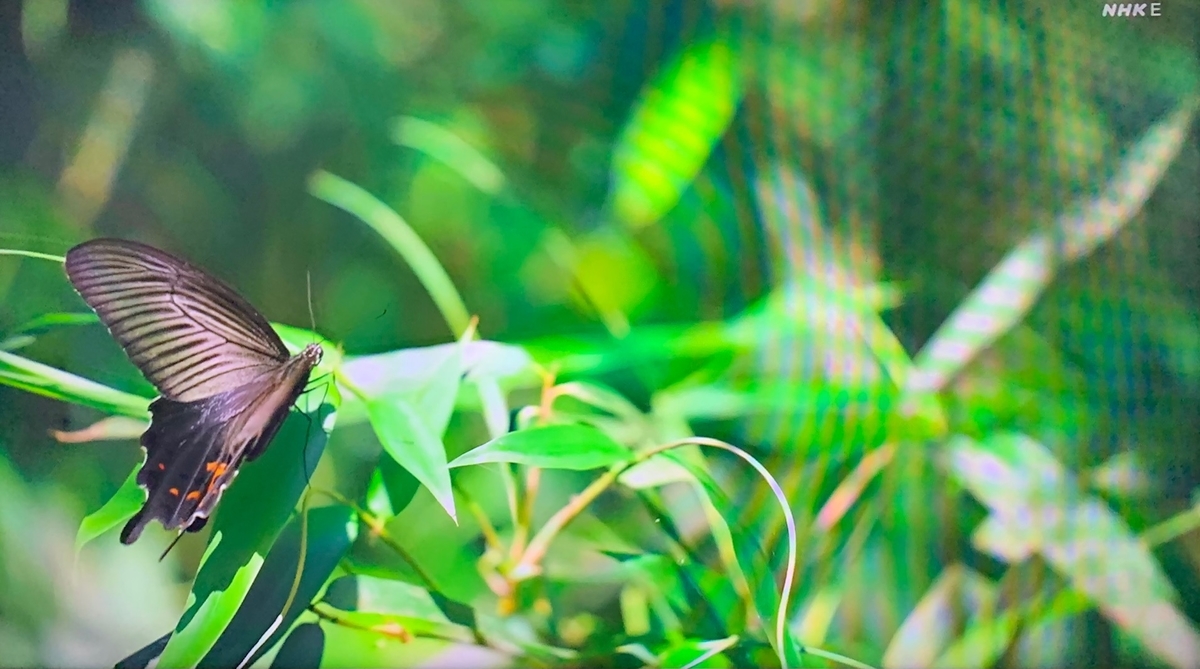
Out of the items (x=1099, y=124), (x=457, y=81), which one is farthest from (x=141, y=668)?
(x=1099, y=124)

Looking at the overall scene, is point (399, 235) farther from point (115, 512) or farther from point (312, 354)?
point (115, 512)

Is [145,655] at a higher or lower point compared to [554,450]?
lower

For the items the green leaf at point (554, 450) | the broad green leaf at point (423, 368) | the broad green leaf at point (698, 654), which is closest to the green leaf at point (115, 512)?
the broad green leaf at point (423, 368)

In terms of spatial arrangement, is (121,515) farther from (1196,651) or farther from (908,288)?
(1196,651)

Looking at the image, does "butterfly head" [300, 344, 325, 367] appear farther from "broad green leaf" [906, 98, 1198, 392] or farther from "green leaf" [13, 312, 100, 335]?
"broad green leaf" [906, 98, 1198, 392]

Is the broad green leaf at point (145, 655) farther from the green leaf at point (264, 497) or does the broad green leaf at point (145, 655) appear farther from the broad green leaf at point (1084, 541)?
the broad green leaf at point (1084, 541)

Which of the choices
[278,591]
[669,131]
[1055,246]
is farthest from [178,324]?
[1055,246]
